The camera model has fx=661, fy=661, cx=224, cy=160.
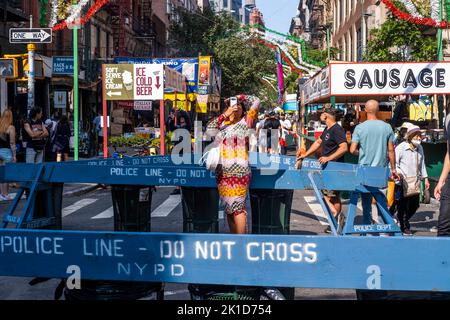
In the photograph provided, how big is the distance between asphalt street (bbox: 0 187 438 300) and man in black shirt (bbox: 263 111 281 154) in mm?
4678

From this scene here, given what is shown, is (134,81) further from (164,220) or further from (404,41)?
(404,41)

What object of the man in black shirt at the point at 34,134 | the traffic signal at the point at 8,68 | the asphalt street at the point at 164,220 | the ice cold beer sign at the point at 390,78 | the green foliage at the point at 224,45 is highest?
the green foliage at the point at 224,45

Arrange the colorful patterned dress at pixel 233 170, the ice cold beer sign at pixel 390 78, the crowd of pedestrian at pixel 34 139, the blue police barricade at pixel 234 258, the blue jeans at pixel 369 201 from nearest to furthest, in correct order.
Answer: the blue police barricade at pixel 234 258 → the colorful patterned dress at pixel 233 170 → the blue jeans at pixel 369 201 → the crowd of pedestrian at pixel 34 139 → the ice cold beer sign at pixel 390 78

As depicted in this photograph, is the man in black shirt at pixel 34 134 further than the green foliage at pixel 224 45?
No

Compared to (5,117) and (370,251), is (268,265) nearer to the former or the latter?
(370,251)

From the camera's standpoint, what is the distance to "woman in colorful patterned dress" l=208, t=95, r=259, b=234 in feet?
21.4

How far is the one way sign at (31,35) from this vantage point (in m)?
15.8

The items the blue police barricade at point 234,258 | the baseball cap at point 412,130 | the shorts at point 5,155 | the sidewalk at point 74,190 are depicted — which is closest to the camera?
the blue police barricade at point 234,258

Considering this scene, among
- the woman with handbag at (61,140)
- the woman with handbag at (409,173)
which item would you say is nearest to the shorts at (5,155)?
the woman with handbag at (61,140)

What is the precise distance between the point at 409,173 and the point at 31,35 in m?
10.0

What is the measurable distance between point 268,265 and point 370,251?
53cm

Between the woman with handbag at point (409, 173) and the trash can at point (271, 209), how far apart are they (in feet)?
11.8

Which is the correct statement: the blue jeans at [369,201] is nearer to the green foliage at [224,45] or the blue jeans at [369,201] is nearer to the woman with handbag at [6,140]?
the woman with handbag at [6,140]

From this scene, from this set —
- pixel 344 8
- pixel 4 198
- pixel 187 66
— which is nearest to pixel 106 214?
pixel 4 198
